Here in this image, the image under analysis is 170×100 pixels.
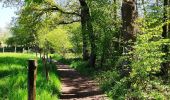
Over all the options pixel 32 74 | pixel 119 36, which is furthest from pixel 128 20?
pixel 119 36

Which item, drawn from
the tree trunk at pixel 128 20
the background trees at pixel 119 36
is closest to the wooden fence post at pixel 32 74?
the background trees at pixel 119 36

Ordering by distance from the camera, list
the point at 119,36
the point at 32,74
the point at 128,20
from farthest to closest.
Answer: the point at 119,36 → the point at 128,20 → the point at 32,74

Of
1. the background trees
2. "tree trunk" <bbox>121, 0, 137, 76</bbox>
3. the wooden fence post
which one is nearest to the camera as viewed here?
the wooden fence post

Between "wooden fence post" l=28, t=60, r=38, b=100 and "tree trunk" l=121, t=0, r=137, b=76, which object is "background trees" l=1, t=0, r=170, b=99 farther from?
"wooden fence post" l=28, t=60, r=38, b=100

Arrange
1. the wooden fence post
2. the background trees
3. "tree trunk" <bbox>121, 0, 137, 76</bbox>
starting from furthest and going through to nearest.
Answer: "tree trunk" <bbox>121, 0, 137, 76</bbox> < the background trees < the wooden fence post

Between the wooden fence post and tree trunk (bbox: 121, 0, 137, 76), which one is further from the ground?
tree trunk (bbox: 121, 0, 137, 76)

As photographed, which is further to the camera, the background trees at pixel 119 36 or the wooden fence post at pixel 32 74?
the background trees at pixel 119 36

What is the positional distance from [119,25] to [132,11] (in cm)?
1041

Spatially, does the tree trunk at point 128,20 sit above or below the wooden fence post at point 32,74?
above

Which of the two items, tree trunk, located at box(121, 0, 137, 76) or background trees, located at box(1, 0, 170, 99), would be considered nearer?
background trees, located at box(1, 0, 170, 99)

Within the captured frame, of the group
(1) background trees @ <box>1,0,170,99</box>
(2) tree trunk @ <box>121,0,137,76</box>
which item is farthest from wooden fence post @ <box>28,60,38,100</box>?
(2) tree trunk @ <box>121,0,137,76</box>

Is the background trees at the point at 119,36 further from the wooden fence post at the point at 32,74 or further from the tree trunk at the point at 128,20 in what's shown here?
the wooden fence post at the point at 32,74

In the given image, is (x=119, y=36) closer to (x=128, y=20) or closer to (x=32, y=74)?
(x=128, y=20)

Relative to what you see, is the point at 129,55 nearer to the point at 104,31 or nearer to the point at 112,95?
the point at 112,95
